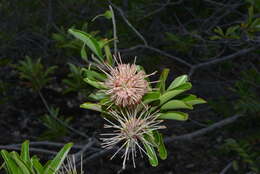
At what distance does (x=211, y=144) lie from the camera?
14.8 ft

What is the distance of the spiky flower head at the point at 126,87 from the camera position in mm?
1099

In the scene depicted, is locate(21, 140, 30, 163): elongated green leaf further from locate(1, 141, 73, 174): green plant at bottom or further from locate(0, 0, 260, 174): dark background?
locate(0, 0, 260, 174): dark background

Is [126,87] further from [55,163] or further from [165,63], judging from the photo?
[165,63]

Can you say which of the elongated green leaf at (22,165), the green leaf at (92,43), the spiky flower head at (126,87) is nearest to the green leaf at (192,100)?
the spiky flower head at (126,87)

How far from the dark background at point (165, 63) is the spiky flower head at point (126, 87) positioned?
1.36 meters

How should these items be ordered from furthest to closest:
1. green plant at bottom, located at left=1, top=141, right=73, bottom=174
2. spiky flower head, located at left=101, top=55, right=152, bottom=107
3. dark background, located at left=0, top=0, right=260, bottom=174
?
dark background, located at left=0, top=0, right=260, bottom=174 < green plant at bottom, located at left=1, top=141, right=73, bottom=174 < spiky flower head, located at left=101, top=55, right=152, bottom=107

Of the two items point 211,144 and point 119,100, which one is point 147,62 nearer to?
point 211,144

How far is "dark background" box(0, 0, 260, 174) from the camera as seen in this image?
292 cm

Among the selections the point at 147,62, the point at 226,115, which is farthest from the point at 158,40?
the point at 226,115

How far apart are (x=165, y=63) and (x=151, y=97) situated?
2.55 m

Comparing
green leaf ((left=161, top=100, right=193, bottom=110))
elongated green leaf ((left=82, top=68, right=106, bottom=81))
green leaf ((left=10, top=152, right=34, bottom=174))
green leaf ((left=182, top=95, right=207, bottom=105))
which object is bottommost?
green leaf ((left=10, top=152, right=34, bottom=174))

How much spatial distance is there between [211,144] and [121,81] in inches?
142

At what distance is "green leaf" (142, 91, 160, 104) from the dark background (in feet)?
4.36

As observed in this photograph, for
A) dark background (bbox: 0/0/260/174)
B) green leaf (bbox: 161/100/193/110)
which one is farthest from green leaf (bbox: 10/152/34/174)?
dark background (bbox: 0/0/260/174)
